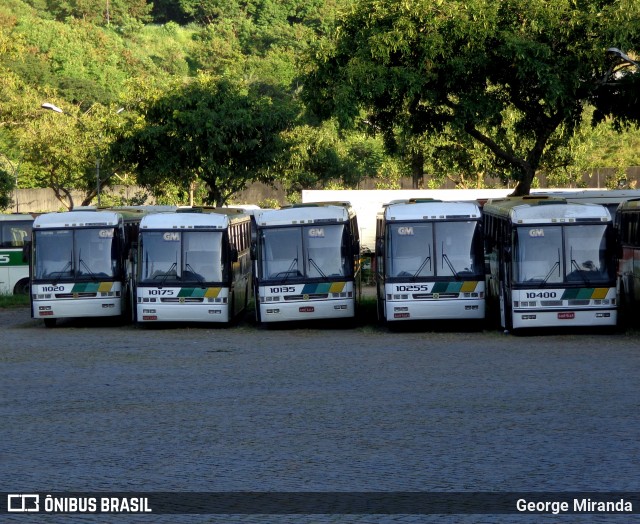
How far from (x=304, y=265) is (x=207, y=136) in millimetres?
20835

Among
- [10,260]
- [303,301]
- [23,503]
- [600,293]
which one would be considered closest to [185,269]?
[303,301]

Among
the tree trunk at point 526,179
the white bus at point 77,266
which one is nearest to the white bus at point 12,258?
the white bus at point 77,266

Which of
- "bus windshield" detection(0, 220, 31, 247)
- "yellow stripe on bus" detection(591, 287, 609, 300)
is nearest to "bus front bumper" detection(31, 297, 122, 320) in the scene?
"yellow stripe on bus" detection(591, 287, 609, 300)

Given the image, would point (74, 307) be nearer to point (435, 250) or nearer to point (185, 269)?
point (185, 269)

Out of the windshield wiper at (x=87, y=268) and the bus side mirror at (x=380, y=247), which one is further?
the windshield wiper at (x=87, y=268)

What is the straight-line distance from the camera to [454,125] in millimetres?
33469

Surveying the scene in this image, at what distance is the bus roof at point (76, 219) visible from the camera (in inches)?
1070

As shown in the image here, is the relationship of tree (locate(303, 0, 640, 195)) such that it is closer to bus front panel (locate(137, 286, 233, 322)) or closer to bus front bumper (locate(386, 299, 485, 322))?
bus front panel (locate(137, 286, 233, 322))

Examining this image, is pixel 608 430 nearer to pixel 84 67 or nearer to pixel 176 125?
pixel 176 125

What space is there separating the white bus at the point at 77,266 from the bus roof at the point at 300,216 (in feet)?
12.5

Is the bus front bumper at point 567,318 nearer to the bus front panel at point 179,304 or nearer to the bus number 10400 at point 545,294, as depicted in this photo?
the bus number 10400 at point 545,294

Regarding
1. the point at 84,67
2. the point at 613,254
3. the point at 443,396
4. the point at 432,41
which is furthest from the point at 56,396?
the point at 84,67

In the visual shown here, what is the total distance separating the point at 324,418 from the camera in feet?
42.2

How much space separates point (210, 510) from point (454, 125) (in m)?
25.9
